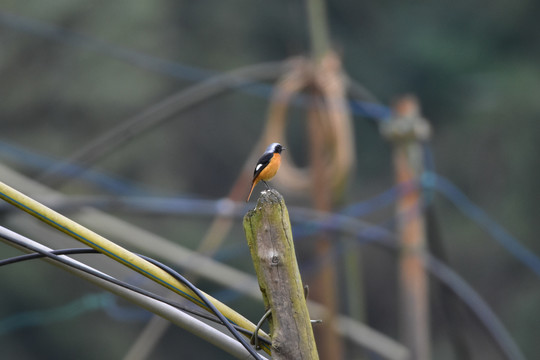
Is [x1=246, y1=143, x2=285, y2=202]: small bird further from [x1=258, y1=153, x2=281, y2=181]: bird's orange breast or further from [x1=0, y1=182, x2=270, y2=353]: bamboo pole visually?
Answer: [x1=0, y1=182, x2=270, y2=353]: bamboo pole

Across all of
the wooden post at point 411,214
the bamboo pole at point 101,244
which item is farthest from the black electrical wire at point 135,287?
the wooden post at point 411,214

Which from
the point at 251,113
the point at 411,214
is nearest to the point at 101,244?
the point at 411,214

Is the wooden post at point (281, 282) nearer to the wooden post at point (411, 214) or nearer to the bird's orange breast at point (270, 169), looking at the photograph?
the bird's orange breast at point (270, 169)

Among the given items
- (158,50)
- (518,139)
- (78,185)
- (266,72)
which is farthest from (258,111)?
(266,72)

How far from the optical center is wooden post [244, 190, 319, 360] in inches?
79.4

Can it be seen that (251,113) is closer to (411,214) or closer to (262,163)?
(411,214)

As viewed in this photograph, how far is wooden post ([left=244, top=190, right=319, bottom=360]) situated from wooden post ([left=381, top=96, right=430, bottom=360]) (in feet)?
12.8

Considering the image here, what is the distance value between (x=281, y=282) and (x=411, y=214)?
4.20m

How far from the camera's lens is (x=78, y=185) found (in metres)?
15.4

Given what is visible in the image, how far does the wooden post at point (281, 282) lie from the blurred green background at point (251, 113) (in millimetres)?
13221

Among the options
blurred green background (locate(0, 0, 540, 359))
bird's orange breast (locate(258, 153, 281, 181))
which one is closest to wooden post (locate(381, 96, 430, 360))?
bird's orange breast (locate(258, 153, 281, 181))

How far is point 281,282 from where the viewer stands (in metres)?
2.04

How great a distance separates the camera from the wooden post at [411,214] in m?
5.94

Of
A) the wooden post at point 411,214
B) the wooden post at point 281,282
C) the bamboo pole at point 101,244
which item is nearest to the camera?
the bamboo pole at point 101,244
